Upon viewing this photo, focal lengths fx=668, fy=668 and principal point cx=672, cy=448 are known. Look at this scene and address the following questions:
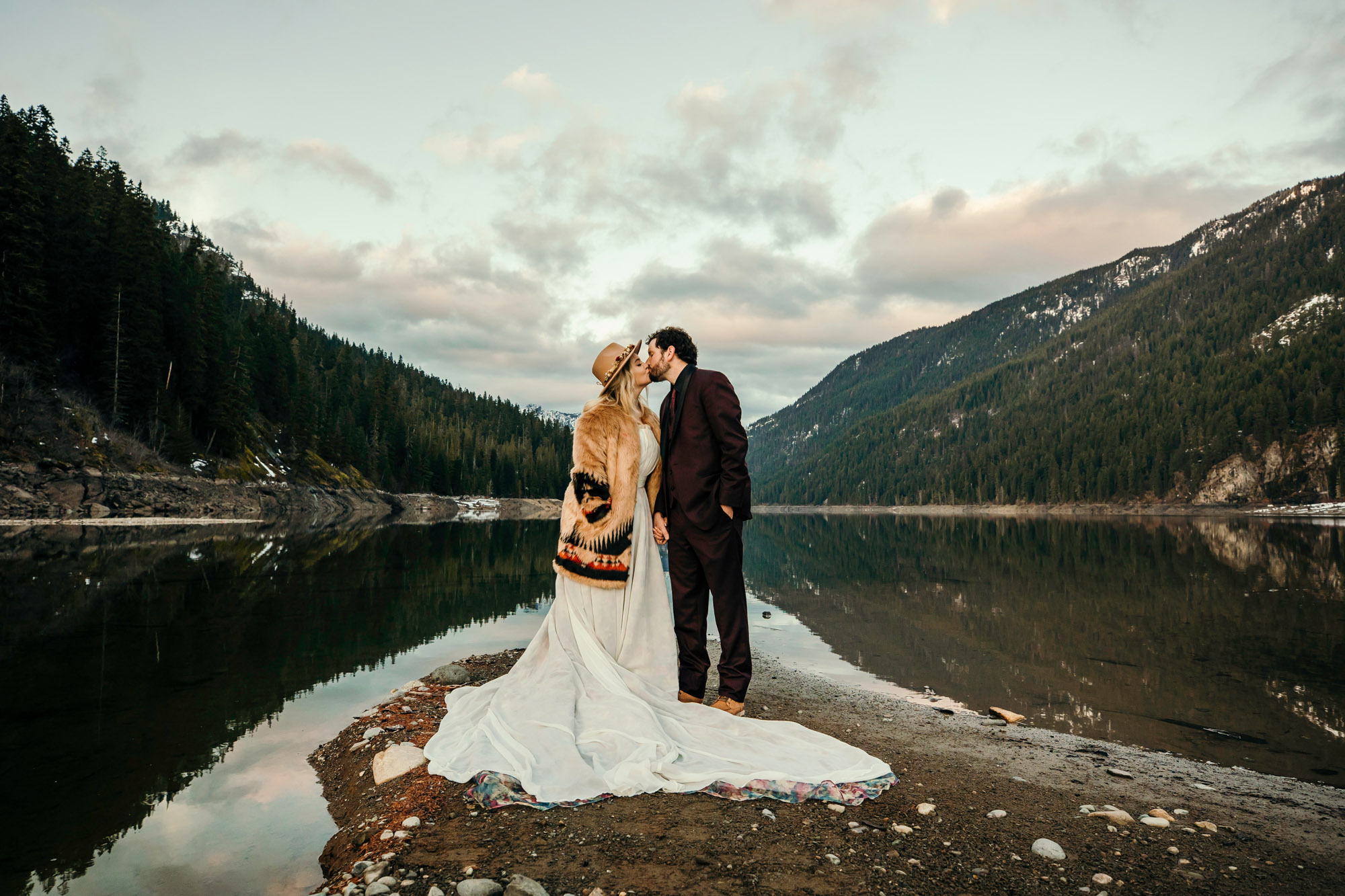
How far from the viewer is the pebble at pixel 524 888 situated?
9.62 feet

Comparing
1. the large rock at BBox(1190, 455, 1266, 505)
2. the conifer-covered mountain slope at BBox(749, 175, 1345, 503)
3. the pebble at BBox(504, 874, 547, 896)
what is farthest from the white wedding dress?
the large rock at BBox(1190, 455, 1266, 505)

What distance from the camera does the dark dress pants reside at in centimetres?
597

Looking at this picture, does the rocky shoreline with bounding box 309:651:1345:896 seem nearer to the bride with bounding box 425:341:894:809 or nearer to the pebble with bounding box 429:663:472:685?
the bride with bounding box 425:341:894:809


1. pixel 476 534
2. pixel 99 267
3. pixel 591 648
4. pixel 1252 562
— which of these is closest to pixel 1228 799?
pixel 591 648

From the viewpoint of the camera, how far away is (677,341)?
649 cm

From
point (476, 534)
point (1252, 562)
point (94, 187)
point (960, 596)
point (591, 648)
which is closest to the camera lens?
point (591, 648)

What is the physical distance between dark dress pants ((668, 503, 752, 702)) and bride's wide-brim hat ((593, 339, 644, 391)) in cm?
141

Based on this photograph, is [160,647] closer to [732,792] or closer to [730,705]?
[730,705]

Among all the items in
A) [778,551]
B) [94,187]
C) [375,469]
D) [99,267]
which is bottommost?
[778,551]

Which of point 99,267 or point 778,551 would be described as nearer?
point 778,551

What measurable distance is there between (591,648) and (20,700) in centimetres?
599

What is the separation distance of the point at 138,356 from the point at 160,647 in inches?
1687

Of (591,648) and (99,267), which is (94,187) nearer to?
(99,267)

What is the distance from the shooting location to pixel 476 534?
4122 cm
